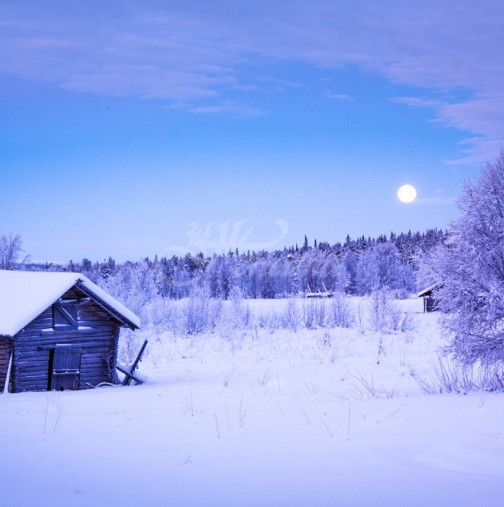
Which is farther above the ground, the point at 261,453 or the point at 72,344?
the point at 72,344

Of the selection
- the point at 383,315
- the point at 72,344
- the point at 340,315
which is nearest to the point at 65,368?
the point at 72,344

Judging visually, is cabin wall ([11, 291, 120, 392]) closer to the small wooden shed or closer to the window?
the small wooden shed

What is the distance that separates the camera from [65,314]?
20.5 metres

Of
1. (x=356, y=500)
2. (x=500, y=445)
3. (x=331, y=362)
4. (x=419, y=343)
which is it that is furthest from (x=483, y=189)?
(x=419, y=343)

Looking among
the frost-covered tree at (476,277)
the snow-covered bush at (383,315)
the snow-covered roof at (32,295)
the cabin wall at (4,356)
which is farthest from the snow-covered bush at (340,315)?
the frost-covered tree at (476,277)

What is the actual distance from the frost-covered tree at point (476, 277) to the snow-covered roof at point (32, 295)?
12.5m

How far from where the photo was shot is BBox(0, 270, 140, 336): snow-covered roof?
18.3 m

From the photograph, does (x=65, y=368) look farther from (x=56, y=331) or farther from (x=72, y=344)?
(x=56, y=331)

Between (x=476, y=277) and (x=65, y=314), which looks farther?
(x=65, y=314)

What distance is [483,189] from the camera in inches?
539

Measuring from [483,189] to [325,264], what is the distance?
348 ft

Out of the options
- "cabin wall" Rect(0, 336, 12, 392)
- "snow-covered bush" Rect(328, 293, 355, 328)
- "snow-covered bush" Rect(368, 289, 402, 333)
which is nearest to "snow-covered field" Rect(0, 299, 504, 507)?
"cabin wall" Rect(0, 336, 12, 392)

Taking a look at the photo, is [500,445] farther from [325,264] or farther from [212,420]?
[325,264]

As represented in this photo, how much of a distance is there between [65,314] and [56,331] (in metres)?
0.68
